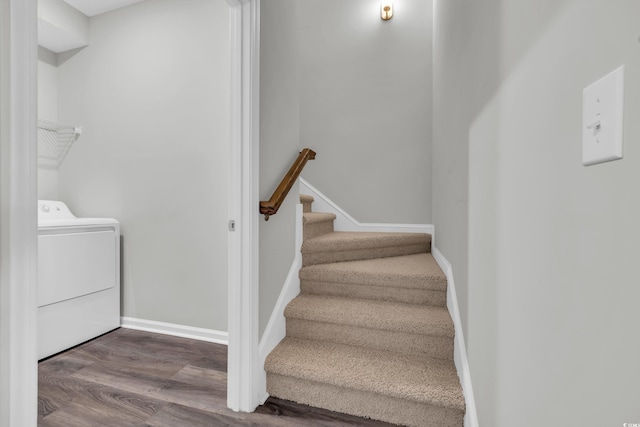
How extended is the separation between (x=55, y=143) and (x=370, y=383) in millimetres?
3103

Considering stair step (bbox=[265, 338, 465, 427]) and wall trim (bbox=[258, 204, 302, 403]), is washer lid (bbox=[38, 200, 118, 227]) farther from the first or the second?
stair step (bbox=[265, 338, 465, 427])

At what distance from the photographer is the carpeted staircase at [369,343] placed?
1.36 m

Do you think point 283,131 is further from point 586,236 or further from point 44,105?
point 44,105

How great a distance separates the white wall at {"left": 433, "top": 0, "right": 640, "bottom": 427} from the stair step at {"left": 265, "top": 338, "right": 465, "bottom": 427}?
0.27 m

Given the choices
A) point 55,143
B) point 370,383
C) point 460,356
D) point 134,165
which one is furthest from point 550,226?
point 55,143

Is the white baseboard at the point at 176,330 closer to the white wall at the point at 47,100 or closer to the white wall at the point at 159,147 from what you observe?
the white wall at the point at 159,147

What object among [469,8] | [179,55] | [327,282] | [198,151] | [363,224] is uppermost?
[179,55]

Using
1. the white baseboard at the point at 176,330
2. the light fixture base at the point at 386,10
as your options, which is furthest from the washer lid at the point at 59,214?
the light fixture base at the point at 386,10

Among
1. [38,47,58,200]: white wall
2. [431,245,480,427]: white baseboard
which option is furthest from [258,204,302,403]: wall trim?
[38,47,58,200]: white wall

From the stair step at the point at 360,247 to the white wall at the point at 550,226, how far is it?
41.2 inches

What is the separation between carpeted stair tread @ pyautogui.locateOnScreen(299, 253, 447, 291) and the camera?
69.8 inches

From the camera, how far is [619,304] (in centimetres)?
41

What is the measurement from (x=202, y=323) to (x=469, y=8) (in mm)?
2477

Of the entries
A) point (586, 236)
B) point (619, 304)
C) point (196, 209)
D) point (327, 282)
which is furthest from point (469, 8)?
point (196, 209)
